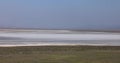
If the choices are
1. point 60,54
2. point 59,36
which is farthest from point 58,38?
point 60,54

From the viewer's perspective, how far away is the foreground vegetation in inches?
308

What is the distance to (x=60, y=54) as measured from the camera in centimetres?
875

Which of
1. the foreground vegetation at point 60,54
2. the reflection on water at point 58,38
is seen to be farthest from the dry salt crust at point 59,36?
the foreground vegetation at point 60,54

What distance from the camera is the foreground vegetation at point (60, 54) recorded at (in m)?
7.82

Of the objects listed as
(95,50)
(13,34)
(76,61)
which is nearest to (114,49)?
(95,50)

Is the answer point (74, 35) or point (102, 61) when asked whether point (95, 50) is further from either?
point (74, 35)

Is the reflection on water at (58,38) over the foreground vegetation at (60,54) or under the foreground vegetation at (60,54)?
under

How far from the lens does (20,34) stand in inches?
474

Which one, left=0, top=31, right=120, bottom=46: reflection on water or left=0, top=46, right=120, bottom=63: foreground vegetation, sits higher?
left=0, top=46, right=120, bottom=63: foreground vegetation

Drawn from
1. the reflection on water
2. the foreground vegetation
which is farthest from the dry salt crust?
the foreground vegetation

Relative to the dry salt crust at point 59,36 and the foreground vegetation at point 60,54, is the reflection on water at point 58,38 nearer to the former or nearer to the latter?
the dry salt crust at point 59,36

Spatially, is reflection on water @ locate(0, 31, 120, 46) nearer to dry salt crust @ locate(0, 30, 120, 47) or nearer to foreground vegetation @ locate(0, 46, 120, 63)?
dry salt crust @ locate(0, 30, 120, 47)

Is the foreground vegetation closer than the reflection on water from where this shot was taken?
Yes

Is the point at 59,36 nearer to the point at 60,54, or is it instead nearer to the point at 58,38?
the point at 58,38
